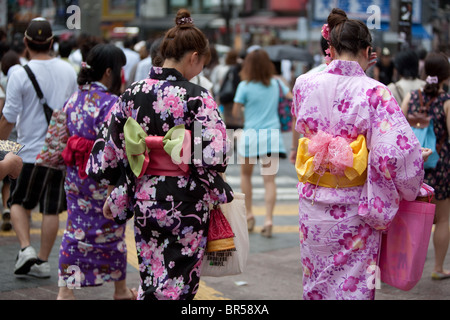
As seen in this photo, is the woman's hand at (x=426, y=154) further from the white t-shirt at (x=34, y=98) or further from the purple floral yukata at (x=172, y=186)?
the white t-shirt at (x=34, y=98)

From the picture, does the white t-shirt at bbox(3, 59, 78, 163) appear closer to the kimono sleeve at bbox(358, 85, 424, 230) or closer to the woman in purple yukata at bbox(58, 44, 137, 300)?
the woman in purple yukata at bbox(58, 44, 137, 300)

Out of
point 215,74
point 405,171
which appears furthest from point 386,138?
point 215,74

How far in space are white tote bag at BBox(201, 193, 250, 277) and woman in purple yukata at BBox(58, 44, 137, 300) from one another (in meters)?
1.13

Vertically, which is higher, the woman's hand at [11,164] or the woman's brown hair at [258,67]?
the woman's hand at [11,164]

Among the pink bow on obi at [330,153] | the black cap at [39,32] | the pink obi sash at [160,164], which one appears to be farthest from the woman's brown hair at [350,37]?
the black cap at [39,32]

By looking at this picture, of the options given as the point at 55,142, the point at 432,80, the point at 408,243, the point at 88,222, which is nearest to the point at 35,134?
the point at 55,142

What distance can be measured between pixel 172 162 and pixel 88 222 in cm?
131

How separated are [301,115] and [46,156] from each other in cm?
211

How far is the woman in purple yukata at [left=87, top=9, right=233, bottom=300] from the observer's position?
354cm

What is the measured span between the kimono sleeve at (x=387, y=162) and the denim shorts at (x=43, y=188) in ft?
8.93

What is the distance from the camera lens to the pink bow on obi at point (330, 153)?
343cm

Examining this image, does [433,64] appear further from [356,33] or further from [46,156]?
[46,156]

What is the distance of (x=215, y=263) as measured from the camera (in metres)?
3.77

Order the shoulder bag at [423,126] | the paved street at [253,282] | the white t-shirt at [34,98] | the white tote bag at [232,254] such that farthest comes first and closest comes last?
the white t-shirt at [34,98]
the shoulder bag at [423,126]
the paved street at [253,282]
the white tote bag at [232,254]
